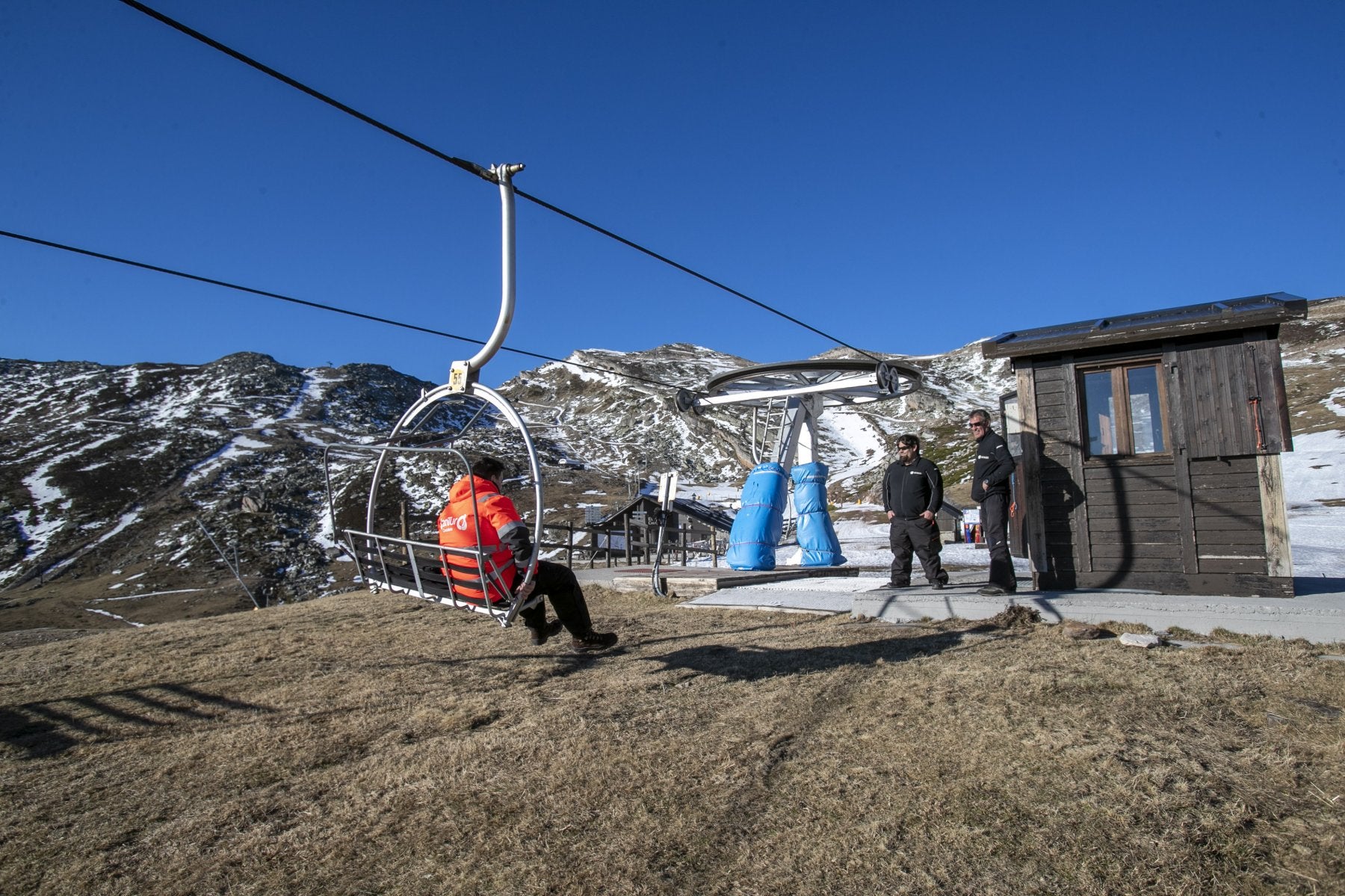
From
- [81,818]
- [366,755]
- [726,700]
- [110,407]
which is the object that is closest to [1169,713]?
[726,700]

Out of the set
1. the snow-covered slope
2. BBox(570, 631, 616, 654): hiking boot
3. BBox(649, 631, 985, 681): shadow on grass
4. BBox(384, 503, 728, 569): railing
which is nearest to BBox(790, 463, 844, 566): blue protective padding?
BBox(384, 503, 728, 569): railing

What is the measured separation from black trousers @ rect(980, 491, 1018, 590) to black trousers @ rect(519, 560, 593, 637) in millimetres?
4985

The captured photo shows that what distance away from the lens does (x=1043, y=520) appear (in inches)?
383

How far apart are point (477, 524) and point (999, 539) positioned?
20.5ft

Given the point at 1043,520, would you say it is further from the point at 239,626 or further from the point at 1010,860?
the point at 239,626

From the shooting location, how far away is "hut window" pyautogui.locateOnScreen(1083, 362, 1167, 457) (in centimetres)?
928

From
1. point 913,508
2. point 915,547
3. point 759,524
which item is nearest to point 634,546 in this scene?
point 759,524

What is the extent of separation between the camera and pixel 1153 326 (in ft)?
29.9

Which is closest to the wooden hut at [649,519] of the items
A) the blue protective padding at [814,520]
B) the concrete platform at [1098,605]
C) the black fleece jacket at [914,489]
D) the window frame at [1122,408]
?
the blue protective padding at [814,520]

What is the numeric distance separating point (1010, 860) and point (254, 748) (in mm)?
4543

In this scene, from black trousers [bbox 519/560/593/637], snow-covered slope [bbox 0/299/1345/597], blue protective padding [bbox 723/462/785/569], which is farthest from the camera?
snow-covered slope [bbox 0/299/1345/597]

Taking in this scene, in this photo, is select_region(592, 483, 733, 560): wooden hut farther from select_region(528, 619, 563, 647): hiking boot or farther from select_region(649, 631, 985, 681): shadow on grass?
select_region(528, 619, 563, 647): hiking boot

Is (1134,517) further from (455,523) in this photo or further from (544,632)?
(455,523)

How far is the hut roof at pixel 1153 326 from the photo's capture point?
8.62 meters
